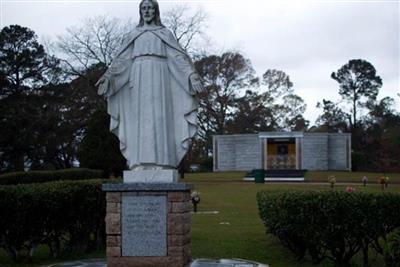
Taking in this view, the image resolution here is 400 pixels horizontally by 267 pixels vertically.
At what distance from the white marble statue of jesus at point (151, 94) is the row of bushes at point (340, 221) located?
8.32 feet

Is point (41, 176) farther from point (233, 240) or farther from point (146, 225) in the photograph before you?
point (146, 225)

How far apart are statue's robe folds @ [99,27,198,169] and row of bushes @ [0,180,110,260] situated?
2.62m

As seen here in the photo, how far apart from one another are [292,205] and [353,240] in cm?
116

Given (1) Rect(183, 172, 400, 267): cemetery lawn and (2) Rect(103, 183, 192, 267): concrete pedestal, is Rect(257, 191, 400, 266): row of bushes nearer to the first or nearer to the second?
(1) Rect(183, 172, 400, 267): cemetery lawn

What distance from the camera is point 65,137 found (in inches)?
1818

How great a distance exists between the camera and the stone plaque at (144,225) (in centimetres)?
938

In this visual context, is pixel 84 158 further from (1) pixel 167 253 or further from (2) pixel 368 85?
(2) pixel 368 85

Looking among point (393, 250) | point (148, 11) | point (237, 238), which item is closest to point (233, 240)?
point (237, 238)

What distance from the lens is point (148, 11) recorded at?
10023 millimetres

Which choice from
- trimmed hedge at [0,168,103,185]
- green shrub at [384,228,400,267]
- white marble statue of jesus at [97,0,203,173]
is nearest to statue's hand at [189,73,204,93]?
white marble statue of jesus at [97,0,203,173]

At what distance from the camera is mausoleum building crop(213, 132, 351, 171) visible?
5703 cm

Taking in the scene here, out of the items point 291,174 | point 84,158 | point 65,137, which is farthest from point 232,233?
point 291,174

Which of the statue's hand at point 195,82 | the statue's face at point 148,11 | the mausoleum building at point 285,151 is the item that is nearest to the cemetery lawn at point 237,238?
the statue's hand at point 195,82

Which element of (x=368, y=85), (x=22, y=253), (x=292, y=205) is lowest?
(x=22, y=253)
